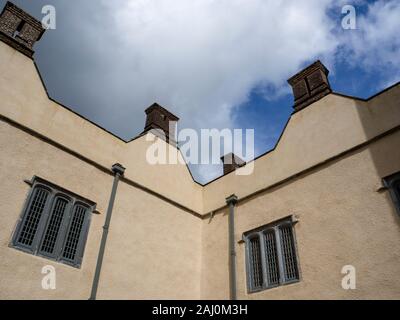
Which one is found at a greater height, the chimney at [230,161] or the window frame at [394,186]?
the chimney at [230,161]

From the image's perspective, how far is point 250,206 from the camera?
1164cm

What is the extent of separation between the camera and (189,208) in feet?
41.8

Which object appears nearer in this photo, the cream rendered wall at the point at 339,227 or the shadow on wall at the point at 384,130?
the cream rendered wall at the point at 339,227

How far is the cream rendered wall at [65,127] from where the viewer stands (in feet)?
31.6

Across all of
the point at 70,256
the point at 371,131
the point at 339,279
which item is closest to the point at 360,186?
the point at 371,131

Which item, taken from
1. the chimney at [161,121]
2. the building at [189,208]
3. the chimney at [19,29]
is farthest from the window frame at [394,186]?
the chimney at [19,29]

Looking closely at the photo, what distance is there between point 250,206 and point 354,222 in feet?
11.4

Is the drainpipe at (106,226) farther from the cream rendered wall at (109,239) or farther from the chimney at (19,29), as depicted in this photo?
the chimney at (19,29)

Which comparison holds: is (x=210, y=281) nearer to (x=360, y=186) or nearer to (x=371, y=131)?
(x=360, y=186)

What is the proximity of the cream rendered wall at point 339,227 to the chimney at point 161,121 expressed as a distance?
4.78m

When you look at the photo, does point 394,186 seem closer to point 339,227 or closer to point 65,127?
point 339,227

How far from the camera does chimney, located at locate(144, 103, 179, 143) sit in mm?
13938

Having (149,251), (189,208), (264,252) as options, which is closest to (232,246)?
(264,252)
